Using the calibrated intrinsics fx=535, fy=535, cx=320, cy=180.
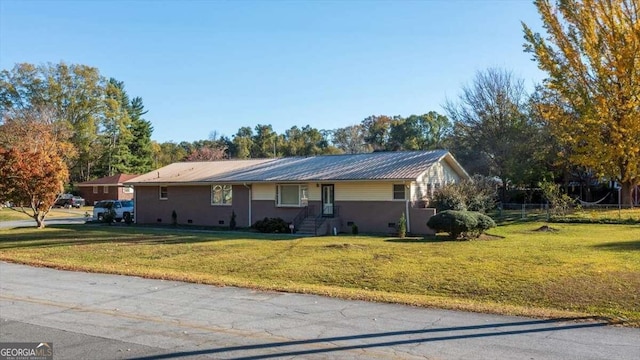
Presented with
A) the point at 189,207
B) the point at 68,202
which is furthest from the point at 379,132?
the point at 189,207

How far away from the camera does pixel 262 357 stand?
646 centimetres

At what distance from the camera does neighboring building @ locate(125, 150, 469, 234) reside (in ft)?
88.5

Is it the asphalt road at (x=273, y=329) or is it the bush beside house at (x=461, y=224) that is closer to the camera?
the asphalt road at (x=273, y=329)

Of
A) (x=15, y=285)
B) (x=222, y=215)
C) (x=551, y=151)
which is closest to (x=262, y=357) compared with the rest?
(x=15, y=285)

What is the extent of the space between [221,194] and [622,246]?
21880mm

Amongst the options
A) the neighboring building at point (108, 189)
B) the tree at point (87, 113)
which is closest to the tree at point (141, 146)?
the tree at point (87, 113)

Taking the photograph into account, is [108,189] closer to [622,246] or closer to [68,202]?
[68,202]

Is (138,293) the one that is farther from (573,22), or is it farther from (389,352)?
(573,22)

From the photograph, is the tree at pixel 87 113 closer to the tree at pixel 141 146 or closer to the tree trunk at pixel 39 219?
the tree at pixel 141 146

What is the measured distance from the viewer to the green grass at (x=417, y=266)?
10.3 m

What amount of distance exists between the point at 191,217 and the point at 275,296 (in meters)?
24.0

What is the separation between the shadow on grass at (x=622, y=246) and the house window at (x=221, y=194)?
20571mm

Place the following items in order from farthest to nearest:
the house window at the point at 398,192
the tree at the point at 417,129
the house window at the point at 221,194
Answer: the tree at the point at 417,129, the house window at the point at 221,194, the house window at the point at 398,192

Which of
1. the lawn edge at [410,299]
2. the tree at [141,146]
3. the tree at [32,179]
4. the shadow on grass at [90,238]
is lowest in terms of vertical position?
the lawn edge at [410,299]
